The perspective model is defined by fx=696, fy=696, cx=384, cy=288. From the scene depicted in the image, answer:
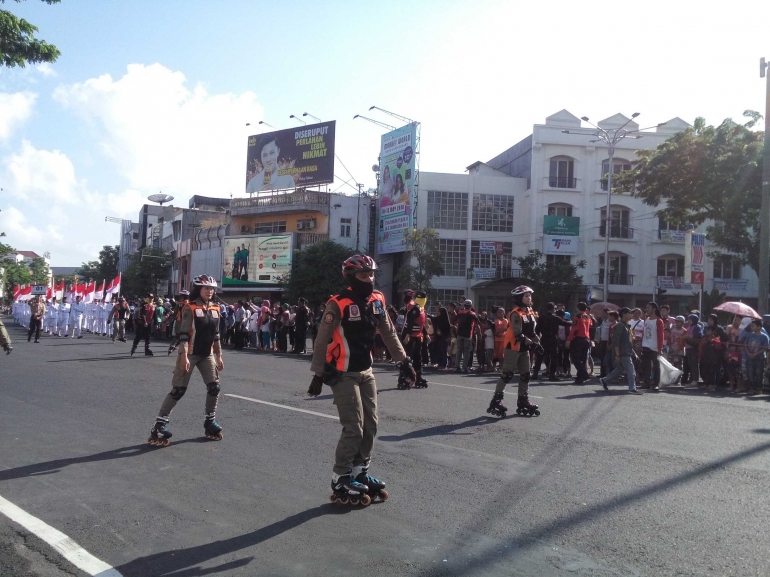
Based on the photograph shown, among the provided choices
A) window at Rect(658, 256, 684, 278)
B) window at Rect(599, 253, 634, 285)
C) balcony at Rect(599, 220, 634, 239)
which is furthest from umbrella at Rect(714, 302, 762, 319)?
window at Rect(658, 256, 684, 278)

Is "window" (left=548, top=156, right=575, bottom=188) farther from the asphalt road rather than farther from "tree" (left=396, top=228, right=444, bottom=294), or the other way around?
the asphalt road

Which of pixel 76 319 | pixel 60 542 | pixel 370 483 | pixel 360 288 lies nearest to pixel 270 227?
pixel 76 319

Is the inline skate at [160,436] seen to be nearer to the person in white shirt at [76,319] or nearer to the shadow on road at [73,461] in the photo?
the shadow on road at [73,461]

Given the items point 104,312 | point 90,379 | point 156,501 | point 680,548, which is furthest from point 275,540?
point 104,312

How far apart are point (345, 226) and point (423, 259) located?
1087 cm

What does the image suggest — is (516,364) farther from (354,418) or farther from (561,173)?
(561,173)

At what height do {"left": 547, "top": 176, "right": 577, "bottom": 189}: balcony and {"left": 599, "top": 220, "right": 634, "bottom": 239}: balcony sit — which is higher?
{"left": 547, "top": 176, "right": 577, "bottom": 189}: balcony

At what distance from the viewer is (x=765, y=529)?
509cm

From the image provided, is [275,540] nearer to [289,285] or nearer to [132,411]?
[132,411]

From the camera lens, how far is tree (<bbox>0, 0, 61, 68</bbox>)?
12.9 meters

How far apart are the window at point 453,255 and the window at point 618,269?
9.12 metres

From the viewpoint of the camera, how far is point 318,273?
43.3 metres

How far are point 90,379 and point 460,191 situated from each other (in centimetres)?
3455

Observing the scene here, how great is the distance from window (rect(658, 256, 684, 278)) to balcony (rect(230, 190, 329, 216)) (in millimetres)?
22942
